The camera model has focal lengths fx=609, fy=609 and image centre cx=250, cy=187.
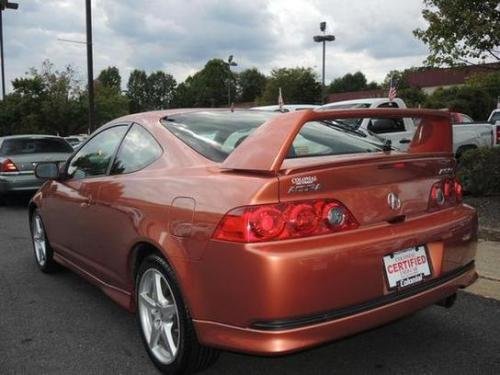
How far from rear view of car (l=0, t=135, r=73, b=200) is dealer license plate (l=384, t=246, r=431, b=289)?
8893 mm

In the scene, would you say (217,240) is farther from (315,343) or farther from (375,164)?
(375,164)

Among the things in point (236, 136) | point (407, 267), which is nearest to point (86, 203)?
point (236, 136)

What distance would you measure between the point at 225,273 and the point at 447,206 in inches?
58.3

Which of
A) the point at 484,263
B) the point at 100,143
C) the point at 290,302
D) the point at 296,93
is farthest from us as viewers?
the point at 296,93

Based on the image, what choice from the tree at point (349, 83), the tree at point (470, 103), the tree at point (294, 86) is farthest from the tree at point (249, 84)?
the tree at point (470, 103)

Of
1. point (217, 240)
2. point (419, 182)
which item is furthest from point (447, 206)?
point (217, 240)

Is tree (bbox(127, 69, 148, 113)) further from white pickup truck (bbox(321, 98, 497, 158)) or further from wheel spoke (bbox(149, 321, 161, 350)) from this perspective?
wheel spoke (bbox(149, 321, 161, 350))

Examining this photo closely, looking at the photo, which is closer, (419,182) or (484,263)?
(419,182)

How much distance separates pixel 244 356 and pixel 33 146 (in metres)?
9.31

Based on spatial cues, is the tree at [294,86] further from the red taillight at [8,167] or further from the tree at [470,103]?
the red taillight at [8,167]

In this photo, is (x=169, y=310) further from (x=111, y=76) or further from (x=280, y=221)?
(x=111, y=76)

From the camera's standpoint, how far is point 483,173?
8.94 metres

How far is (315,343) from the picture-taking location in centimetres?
289

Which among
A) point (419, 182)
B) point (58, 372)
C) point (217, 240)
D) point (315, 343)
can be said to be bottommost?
point (58, 372)
